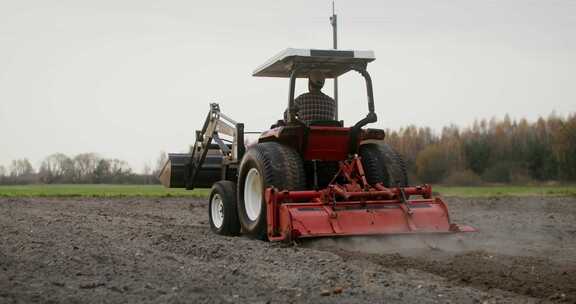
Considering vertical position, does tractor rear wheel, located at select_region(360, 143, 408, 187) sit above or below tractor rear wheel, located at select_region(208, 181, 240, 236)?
above

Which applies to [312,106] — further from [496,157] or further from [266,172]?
[496,157]

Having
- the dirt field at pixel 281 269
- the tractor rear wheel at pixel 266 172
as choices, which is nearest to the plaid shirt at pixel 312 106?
the tractor rear wheel at pixel 266 172

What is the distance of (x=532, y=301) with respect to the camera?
A: 537 centimetres

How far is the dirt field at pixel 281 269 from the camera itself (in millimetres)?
5508

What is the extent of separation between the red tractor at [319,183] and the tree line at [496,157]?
26.2 metres

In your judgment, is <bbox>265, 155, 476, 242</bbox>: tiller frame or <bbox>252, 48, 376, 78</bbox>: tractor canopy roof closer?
<bbox>265, 155, 476, 242</bbox>: tiller frame

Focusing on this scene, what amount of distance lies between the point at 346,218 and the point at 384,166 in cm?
151

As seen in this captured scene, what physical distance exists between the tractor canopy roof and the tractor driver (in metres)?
0.20

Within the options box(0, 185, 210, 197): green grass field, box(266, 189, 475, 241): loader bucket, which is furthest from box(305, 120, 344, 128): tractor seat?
box(0, 185, 210, 197): green grass field

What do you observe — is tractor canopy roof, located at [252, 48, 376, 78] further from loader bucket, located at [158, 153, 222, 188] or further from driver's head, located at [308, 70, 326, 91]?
loader bucket, located at [158, 153, 222, 188]

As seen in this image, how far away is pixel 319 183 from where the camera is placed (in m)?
9.97

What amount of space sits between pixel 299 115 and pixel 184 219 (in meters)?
5.86

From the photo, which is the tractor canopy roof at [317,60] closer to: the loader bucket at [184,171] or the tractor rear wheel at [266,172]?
the tractor rear wheel at [266,172]

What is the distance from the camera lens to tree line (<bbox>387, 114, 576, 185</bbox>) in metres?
38.6
